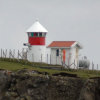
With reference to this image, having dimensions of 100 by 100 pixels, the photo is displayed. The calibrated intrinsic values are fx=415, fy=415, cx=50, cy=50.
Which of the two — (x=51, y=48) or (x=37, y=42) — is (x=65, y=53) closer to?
(x=51, y=48)

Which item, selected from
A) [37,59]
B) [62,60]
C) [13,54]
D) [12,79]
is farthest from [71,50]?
[12,79]

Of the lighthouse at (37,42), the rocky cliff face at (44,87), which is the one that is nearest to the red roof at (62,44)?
the lighthouse at (37,42)

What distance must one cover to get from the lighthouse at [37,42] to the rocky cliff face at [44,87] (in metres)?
14.5

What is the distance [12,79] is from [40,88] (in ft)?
12.6

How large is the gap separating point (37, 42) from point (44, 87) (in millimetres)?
17696

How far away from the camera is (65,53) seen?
2295 inches

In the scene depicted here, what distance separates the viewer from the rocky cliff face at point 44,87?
1630 inches

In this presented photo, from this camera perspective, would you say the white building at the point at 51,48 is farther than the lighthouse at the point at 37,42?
No

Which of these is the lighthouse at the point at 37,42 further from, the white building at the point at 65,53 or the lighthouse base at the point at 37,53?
the white building at the point at 65,53

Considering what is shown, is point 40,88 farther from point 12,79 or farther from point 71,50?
point 71,50

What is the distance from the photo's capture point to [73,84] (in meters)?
42.7

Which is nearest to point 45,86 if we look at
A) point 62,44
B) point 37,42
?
Answer: point 62,44

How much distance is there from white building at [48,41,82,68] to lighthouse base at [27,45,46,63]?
1999mm

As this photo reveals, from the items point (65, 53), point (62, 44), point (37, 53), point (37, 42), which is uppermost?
point (37, 42)
